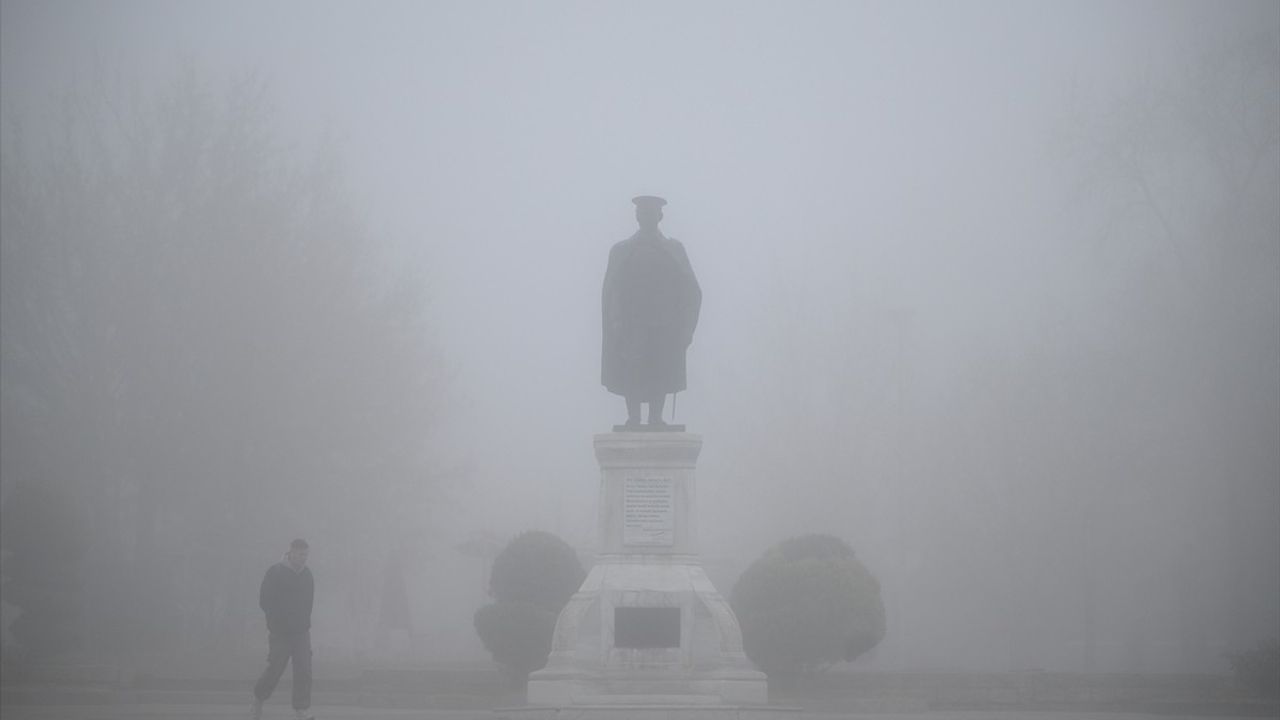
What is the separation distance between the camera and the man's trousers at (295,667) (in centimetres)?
1116

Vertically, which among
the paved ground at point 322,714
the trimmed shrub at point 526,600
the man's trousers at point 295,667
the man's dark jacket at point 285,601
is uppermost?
the man's dark jacket at point 285,601

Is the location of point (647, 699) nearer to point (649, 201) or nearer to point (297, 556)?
point (297, 556)

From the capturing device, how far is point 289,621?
11133mm

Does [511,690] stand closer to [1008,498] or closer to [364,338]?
[364,338]

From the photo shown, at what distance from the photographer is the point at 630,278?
13844mm

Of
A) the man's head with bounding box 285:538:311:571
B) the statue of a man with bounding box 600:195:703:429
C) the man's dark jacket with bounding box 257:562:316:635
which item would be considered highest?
the statue of a man with bounding box 600:195:703:429

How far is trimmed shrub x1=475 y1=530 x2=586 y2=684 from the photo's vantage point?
17.4 meters

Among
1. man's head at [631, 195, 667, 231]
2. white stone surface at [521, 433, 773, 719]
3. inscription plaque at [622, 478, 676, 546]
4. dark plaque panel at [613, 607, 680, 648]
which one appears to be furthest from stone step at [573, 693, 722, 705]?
man's head at [631, 195, 667, 231]

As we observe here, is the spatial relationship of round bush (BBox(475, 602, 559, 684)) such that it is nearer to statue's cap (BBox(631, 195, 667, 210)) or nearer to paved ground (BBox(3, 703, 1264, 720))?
paved ground (BBox(3, 703, 1264, 720))

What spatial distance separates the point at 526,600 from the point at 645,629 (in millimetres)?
5874

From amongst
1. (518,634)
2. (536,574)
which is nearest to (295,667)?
(518,634)

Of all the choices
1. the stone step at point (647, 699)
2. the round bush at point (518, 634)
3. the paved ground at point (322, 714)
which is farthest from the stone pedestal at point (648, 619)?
the round bush at point (518, 634)

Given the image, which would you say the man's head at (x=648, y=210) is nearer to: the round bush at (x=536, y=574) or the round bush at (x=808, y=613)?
the round bush at (x=808, y=613)

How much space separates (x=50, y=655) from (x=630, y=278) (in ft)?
39.6
